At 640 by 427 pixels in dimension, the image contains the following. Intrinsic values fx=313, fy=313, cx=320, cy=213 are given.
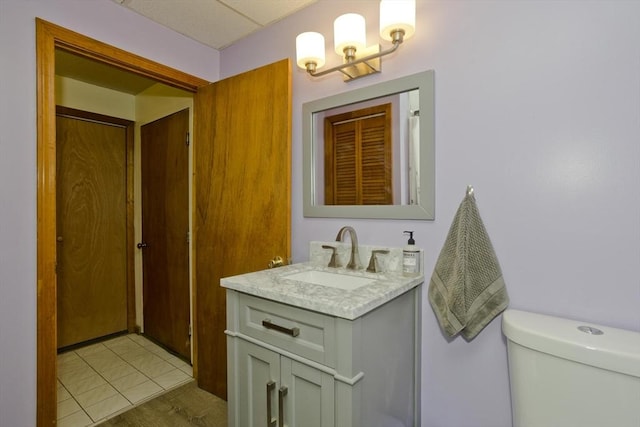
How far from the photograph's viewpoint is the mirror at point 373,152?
130 centimetres

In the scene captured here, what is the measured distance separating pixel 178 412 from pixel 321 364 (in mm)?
1349

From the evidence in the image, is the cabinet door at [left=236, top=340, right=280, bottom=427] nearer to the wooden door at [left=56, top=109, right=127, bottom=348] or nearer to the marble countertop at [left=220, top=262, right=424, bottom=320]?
the marble countertop at [left=220, top=262, right=424, bottom=320]

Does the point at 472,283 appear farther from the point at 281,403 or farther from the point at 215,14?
the point at 215,14

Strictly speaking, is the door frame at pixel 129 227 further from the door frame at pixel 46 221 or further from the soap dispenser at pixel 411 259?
the soap dispenser at pixel 411 259

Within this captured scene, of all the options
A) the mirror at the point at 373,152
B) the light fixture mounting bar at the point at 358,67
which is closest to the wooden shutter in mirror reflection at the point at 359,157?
the mirror at the point at 373,152

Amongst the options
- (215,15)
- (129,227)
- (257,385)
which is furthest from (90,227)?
(257,385)

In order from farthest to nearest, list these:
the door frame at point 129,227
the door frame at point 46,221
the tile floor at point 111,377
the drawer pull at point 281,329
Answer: the door frame at point 129,227 → the tile floor at point 111,377 → the door frame at point 46,221 → the drawer pull at point 281,329

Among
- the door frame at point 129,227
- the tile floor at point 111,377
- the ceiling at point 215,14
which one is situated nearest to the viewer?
the ceiling at point 215,14

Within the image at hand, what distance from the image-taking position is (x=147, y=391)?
2021 mm

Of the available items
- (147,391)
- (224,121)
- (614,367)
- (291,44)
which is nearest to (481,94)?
(614,367)

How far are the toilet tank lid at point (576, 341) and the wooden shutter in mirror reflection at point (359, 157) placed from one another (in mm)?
682

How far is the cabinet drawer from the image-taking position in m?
0.97

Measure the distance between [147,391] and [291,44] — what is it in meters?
2.32

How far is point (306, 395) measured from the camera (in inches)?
40.5
